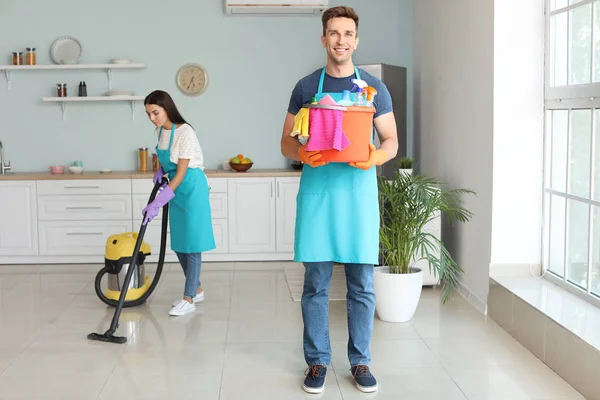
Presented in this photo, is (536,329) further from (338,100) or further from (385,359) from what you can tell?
(338,100)

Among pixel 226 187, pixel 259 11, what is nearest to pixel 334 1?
pixel 259 11

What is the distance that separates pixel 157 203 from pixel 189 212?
0.81 feet

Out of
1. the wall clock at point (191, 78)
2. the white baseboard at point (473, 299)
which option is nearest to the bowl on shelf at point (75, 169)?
the wall clock at point (191, 78)

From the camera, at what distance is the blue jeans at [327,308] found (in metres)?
2.99

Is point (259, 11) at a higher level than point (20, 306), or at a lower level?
higher

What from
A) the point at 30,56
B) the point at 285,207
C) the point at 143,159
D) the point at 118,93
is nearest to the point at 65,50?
the point at 30,56

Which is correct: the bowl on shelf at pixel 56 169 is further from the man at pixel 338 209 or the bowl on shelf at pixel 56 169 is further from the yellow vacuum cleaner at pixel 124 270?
the man at pixel 338 209

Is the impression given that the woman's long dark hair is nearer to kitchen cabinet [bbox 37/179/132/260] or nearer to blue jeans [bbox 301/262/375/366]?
blue jeans [bbox 301/262/375/366]

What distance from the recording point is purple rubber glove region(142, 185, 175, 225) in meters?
4.03

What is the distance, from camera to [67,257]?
5.86m

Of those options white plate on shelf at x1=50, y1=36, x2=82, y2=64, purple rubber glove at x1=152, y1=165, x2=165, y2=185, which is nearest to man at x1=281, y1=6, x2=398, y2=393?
purple rubber glove at x1=152, y1=165, x2=165, y2=185

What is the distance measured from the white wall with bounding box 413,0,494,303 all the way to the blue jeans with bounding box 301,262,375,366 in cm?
135

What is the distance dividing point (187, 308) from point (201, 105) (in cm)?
245

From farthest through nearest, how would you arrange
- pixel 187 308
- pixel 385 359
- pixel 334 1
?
pixel 334 1 < pixel 187 308 < pixel 385 359
